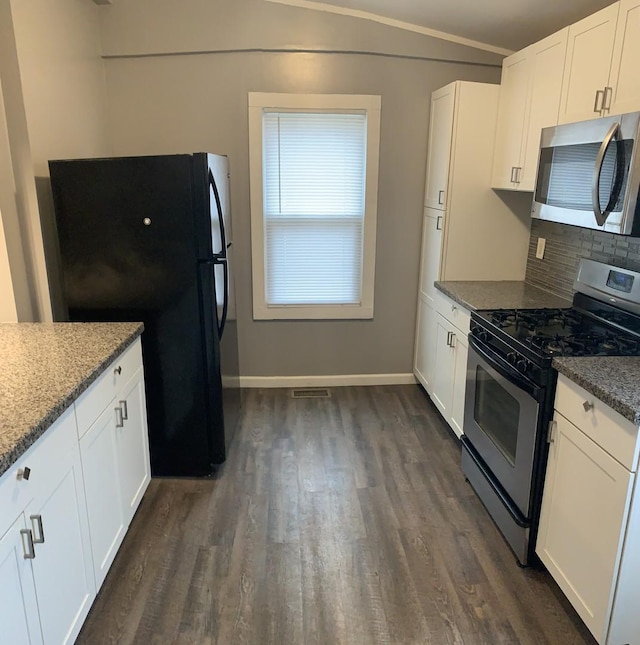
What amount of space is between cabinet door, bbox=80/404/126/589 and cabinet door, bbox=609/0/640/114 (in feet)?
7.62

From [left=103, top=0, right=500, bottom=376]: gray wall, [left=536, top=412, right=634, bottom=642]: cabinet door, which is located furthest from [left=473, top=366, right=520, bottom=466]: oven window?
[left=103, top=0, right=500, bottom=376]: gray wall

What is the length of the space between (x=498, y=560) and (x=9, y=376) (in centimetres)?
205

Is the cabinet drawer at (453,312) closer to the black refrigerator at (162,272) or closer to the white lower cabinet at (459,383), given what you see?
the white lower cabinet at (459,383)

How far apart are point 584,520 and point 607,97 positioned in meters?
1.64

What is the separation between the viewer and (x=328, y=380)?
13.4 feet

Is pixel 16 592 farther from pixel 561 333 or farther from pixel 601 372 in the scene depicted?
pixel 561 333

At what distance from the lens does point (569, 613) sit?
6.46 ft

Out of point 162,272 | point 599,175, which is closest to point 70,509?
point 162,272

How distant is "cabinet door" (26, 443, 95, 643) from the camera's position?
148 centimetres

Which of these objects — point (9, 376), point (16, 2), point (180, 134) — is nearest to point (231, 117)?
point (180, 134)

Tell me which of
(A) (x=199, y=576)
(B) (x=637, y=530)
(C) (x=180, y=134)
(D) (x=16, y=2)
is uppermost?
(D) (x=16, y=2)

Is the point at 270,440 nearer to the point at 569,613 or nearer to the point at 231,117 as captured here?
the point at 569,613

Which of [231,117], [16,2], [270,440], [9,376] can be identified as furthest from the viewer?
[231,117]

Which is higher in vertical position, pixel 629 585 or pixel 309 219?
pixel 309 219
